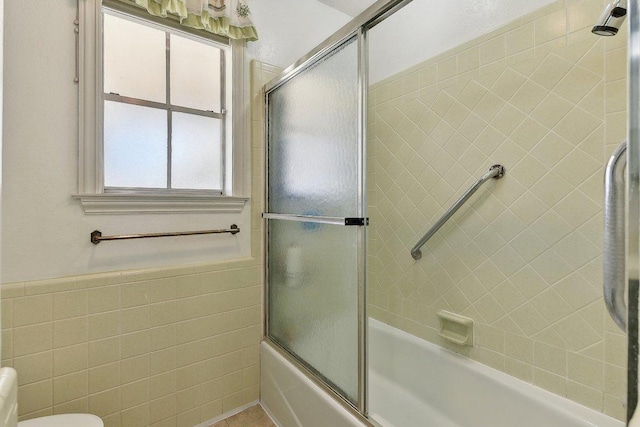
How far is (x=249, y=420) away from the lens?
69.2 inches

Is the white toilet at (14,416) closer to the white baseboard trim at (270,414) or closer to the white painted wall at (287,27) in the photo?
the white baseboard trim at (270,414)

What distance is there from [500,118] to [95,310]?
2.06 m

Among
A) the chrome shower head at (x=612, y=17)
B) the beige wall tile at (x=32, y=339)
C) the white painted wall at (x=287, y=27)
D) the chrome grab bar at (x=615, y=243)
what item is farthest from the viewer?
the white painted wall at (x=287, y=27)

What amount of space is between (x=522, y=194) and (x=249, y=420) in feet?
6.00

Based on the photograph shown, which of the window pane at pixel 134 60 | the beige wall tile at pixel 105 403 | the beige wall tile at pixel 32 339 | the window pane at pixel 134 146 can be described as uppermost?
the window pane at pixel 134 60

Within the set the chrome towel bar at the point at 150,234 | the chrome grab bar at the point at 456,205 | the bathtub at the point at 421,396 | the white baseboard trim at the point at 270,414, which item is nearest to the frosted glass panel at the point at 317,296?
the bathtub at the point at 421,396

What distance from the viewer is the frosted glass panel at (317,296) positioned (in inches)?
51.4

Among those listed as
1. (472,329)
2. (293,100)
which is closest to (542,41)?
(293,100)

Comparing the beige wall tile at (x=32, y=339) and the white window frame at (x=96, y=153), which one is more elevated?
the white window frame at (x=96, y=153)

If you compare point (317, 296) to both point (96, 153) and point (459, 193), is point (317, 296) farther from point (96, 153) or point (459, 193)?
point (96, 153)

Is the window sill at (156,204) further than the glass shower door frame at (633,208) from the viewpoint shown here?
Yes

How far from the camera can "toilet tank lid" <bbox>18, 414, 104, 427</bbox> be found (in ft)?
3.80

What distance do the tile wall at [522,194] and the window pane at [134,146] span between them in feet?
4.56

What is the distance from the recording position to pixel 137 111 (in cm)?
160
